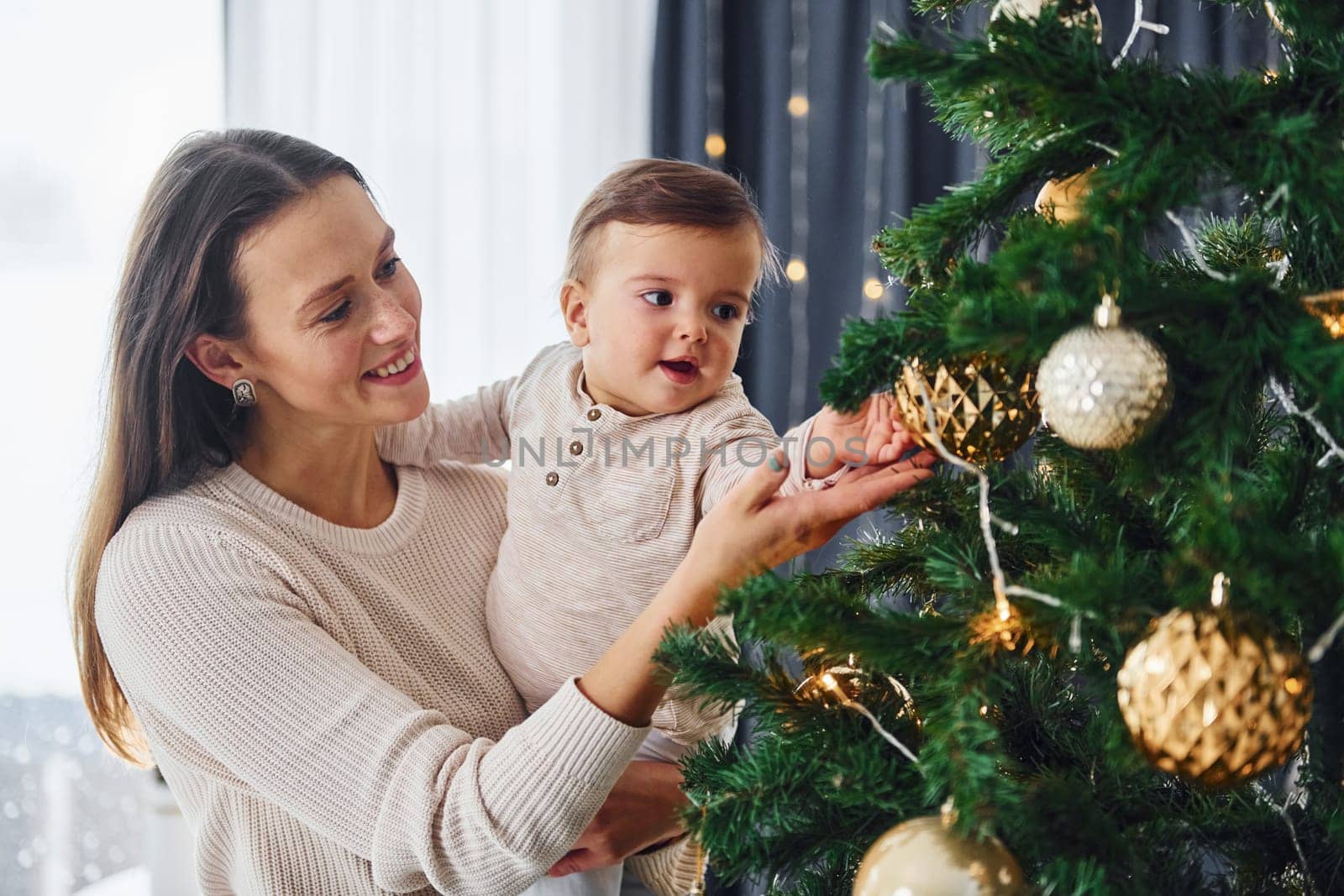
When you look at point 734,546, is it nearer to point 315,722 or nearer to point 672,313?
point 315,722

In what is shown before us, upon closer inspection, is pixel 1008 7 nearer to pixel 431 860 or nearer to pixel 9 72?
pixel 431 860

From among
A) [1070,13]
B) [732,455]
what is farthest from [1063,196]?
[732,455]

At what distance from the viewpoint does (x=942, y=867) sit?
1.81 feet

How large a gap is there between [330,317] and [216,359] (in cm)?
16

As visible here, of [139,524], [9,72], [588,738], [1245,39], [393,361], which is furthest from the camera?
[1245,39]

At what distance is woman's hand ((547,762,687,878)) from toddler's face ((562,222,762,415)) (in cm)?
46

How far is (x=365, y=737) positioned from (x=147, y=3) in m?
2.19

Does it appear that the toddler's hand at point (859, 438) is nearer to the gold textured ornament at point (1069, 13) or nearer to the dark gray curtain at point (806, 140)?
the gold textured ornament at point (1069, 13)

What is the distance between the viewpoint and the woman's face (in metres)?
1.22

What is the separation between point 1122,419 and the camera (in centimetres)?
57

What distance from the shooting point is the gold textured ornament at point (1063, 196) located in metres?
0.70

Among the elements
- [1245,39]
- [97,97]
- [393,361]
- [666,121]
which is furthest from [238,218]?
[1245,39]

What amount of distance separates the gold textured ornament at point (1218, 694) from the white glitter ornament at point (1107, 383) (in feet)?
0.29

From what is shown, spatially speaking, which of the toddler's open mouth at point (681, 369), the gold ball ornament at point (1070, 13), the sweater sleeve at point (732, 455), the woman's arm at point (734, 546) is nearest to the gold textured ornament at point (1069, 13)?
the gold ball ornament at point (1070, 13)
